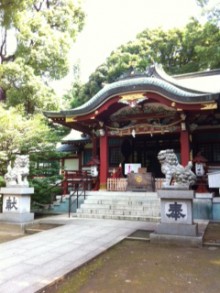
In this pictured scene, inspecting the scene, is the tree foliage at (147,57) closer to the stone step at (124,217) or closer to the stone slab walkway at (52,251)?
the stone step at (124,217)

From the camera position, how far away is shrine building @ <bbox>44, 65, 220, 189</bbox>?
38.2 ft

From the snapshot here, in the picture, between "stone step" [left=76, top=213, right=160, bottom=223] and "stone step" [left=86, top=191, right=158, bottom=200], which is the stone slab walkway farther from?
"stone step" [left=86, top=191, right=158, bottom=200]

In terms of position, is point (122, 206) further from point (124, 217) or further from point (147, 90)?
point (147, 90)

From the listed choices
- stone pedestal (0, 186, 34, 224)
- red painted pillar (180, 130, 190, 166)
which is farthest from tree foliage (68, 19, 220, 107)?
stone pedestal (0, 186, 34, 224)

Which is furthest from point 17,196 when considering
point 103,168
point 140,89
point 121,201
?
point 140,89

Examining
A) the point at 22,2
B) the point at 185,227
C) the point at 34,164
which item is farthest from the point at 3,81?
the point at 185,227

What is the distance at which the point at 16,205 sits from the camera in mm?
9227

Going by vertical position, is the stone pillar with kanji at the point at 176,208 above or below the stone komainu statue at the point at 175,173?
below

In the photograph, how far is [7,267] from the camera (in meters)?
4.67

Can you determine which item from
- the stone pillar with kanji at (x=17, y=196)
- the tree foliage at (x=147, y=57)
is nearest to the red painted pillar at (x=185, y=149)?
the stone pillar with kanji at (x=17, y=196)

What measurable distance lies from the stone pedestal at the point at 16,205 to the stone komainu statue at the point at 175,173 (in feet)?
14.9

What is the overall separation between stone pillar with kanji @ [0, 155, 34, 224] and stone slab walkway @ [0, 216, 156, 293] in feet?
4.57

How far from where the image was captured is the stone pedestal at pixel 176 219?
6.80m

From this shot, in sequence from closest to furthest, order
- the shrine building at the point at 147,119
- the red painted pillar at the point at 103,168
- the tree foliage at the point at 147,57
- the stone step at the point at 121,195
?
1. the stone step at the point at 121,195
2. the shrine building at the point at 147,119
3. the red painted pillar at the point at 103,168
4. the tree foliage at the point at 147,57
